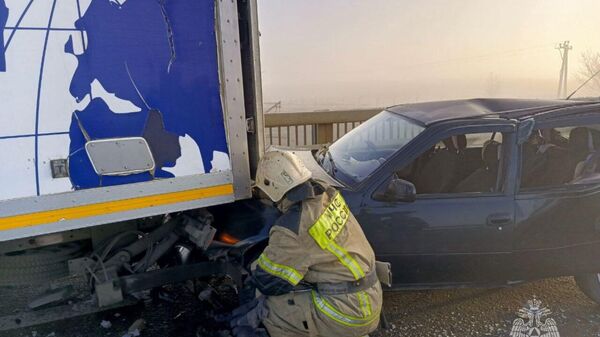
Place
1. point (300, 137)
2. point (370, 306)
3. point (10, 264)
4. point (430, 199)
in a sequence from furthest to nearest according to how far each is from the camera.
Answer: point (300, 137) < point (430, 199) < point (10, 264) < point (370, 306)

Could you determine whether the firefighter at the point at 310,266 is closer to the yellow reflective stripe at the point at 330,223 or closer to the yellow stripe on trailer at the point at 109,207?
the yellow reflective stripe at the point at 330,223

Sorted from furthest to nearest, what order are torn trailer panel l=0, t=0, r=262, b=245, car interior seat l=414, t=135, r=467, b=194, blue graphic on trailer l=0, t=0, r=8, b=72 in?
car interior seat l=414, t=135, r=467, b=194, torn trailer panel l=0, t=0, r=262, b=245, blue graphic on trailer l=0, t=0, r=8, b=72

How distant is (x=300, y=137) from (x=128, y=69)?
5.63 meters

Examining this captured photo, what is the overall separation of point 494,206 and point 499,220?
0.11m

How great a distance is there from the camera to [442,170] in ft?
12.1

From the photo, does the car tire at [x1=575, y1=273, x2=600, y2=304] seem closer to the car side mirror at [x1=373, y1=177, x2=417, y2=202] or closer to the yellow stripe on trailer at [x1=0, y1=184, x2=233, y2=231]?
the car side mirror at [x1=373, y1=177, x2=417, y2=202]

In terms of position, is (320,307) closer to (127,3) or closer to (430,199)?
(430,199)

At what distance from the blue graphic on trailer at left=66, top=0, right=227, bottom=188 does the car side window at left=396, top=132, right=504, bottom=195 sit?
1.56m

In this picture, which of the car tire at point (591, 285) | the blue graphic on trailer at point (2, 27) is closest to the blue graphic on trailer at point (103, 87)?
the blue graphic on trailer at point (2, 27)

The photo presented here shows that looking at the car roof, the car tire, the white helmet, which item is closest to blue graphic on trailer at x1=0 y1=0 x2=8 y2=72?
the white helmet

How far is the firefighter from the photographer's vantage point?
8.16 ft

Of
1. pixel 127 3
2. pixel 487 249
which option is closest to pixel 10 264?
pixel 127 3

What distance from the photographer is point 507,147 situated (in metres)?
3.28

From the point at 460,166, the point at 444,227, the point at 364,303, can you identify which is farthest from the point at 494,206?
the point at 364,303
